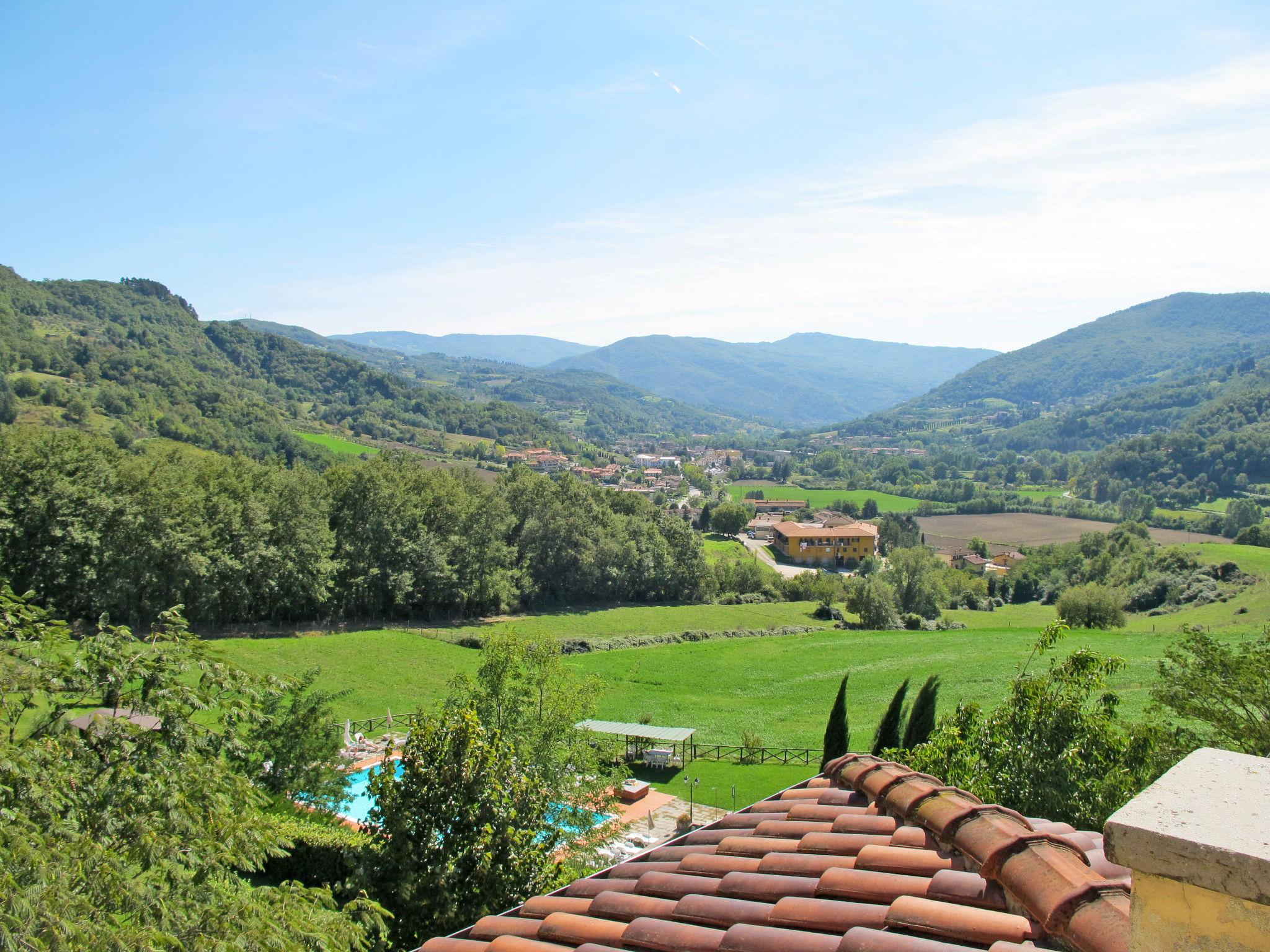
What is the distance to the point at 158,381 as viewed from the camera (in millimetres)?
123438

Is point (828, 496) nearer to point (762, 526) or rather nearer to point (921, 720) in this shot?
point (762, 526)

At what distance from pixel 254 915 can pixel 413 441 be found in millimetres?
169927

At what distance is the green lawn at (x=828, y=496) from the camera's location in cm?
15562

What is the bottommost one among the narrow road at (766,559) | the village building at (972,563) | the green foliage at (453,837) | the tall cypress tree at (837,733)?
the village building at (972,563)

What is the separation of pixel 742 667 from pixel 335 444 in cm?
11024

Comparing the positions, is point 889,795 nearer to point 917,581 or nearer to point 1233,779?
point 1233,779

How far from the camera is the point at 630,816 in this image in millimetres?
21969

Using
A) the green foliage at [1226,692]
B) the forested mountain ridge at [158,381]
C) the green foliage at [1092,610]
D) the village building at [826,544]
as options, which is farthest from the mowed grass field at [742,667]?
the forested mountain ridge at [158,381]

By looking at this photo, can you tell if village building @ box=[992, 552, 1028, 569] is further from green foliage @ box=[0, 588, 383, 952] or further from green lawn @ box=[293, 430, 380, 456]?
green foliage @ box=[0, 588, 383, 952]

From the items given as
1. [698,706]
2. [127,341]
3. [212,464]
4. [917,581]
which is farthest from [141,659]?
[127,341]

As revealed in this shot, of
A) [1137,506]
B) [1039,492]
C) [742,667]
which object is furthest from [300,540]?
[1039,492]

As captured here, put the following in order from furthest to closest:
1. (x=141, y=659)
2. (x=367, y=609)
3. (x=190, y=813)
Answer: (x=367, y=609) < (x=141, y=659) < (x=190, y=813)

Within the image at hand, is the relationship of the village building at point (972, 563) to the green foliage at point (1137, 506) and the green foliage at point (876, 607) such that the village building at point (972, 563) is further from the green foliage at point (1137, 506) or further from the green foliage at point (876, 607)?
the green foliage at point (1137, 506)

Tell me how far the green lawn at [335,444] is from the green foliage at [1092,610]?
105800 millimetres
